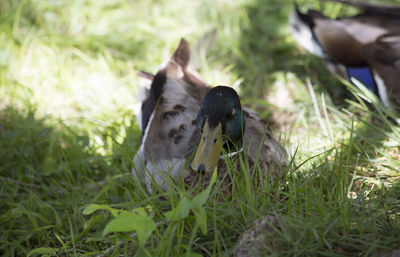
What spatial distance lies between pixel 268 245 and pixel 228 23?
3.36 metres

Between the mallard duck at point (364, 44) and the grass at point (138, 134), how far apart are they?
218 mm

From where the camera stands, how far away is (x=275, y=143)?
111 inches

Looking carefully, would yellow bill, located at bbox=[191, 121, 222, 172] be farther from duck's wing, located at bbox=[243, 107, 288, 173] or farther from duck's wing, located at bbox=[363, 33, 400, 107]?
duck's wing, located at bbox=[363, 33, 400, 107]

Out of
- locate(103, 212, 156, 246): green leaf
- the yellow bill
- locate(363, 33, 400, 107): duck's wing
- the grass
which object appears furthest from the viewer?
locate(363, 33, 400, 107): duck's wing

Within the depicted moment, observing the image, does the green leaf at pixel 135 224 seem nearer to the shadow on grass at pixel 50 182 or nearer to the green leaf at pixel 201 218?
the green leaf at pixel 201 218

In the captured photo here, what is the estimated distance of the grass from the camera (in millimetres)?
1814

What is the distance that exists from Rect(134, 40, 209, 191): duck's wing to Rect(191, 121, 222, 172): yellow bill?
0.88ft

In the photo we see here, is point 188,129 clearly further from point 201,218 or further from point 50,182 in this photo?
point 201,218

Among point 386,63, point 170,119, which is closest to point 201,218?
point 170,119

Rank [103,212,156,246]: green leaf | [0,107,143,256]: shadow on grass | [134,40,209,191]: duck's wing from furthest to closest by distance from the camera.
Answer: [134,40,209,191]: duck's wing < [0,107,143,256]: shadow on grass < [103,212,156,246]: green leaf

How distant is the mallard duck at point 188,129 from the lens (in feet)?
7.68

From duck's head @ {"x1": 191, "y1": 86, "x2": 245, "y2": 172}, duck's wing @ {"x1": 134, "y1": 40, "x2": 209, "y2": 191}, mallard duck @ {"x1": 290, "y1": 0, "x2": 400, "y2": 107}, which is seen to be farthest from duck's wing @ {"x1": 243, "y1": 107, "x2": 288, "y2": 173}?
mallard duck @ {"x1": 290, "y1": 0, "x2": 400, "y2": 107}

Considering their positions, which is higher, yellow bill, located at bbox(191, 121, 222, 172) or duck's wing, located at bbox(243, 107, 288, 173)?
yellow bill, located at bbox(191, 121, 222, 172)

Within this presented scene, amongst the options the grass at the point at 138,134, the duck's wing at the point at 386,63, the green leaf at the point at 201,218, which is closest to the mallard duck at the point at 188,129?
the grass at the point at 138,134
